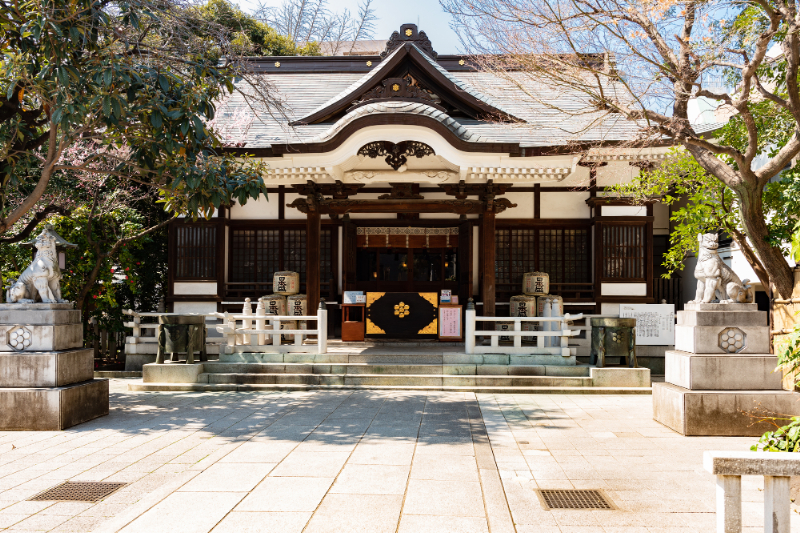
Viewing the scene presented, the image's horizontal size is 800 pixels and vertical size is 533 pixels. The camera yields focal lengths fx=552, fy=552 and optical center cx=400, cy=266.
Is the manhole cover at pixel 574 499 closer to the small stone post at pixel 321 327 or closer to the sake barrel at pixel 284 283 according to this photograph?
the small stone post at pixel 321 327

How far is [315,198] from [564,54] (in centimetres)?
579

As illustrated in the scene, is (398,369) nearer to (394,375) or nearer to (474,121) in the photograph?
(394,375)

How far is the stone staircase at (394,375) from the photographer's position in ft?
32.5

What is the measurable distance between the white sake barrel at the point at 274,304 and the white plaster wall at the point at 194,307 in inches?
59.1

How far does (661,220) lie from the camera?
46.2 ft

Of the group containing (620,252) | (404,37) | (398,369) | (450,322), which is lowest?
(398,369)

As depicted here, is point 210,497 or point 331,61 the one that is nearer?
point 210,497

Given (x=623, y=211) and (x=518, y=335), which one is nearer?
(x=518, y=335)

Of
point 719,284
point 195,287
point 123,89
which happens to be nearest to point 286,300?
point 195,287

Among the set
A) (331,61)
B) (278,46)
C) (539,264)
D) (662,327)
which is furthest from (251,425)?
(278,46)

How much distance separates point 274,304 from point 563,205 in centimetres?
702

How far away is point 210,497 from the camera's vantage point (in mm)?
4520

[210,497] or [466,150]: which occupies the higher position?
[466,150]

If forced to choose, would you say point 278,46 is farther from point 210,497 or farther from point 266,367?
point 210,497
